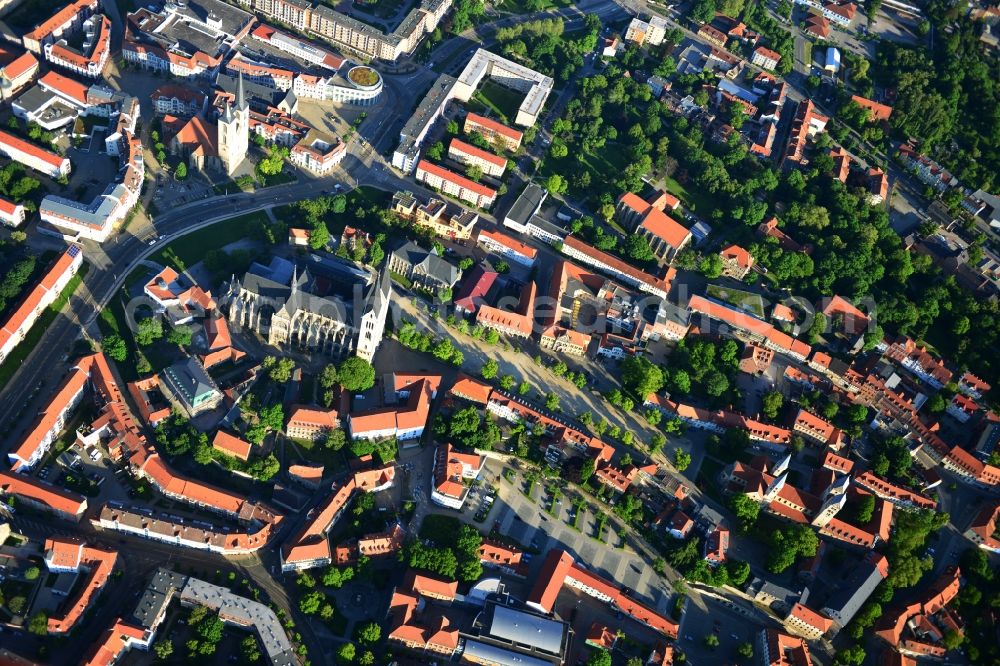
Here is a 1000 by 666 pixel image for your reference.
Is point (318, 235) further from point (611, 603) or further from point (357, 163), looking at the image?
point (611, 603)

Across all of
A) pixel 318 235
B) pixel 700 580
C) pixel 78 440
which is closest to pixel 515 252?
pixel 318 235

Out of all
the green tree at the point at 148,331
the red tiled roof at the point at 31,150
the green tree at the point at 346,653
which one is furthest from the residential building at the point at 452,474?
the red tiled roof at the point at 31,150

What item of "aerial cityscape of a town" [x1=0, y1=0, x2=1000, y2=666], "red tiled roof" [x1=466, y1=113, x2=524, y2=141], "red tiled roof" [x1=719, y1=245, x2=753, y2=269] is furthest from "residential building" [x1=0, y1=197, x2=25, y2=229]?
"red tiled roof" [x1=719, y1=245, x2=753, y2=269]

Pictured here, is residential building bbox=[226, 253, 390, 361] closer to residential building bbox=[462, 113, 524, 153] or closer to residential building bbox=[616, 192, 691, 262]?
residential building bbox=[462, 113, 524, 153]

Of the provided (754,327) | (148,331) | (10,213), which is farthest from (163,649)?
(754,327)

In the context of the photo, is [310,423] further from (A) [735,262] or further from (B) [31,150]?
(A) [735,262]

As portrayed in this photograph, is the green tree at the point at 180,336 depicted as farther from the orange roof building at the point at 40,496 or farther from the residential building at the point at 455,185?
the residential building at the point at 455,185

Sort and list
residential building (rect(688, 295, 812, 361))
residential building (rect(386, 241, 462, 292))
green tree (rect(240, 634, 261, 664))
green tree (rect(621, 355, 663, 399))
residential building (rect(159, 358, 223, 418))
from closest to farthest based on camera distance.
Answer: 1. green tree (rect(240, 634, 261, 664))
2. residential building (rect(159, 358, 223, 418))
3. green tree (rect(621, 355, 663, 399))
4. residential building (rect(386, 241, 462, 292))
5. residential building (rect(688, 295, 812, 361))
